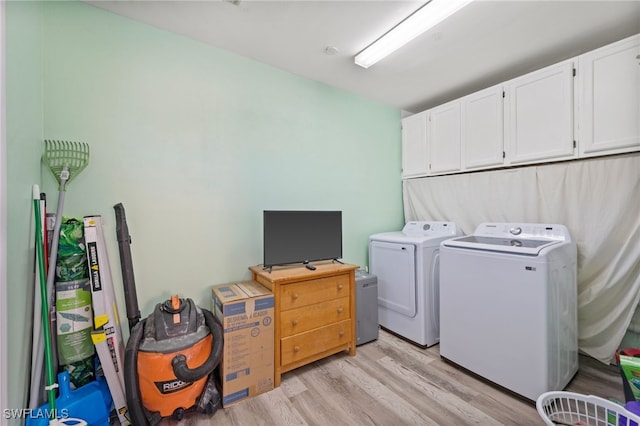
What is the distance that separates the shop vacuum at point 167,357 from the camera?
1492mm

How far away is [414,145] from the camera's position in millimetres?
3244

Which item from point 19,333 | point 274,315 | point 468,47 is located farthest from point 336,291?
point 468,47

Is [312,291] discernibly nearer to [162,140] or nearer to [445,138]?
[162,140]

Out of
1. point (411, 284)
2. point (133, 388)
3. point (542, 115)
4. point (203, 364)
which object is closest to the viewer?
point (133, 388)

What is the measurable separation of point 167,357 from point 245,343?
0.49 metres

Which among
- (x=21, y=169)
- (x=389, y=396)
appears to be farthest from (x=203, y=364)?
(x=21, y=169)

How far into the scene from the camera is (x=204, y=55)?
2.13m

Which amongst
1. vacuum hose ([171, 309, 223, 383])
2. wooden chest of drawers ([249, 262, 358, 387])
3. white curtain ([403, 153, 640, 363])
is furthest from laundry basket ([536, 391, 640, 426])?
vacuum hose ([171, 309, 223, 383])

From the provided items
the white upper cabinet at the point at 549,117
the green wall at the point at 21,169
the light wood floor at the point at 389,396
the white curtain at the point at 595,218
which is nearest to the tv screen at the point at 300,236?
the light wood floor at the point at 389,396

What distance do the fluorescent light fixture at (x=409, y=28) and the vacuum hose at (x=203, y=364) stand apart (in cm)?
237

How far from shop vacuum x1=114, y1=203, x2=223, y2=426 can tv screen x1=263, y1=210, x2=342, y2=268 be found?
2.20ft

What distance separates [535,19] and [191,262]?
121 inches

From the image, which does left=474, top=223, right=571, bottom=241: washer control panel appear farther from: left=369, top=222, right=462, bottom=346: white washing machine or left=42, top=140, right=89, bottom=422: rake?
left=42, top=140, right=89, bottom=422: rake

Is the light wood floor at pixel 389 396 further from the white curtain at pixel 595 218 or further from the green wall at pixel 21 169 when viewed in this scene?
the green wall at pixel 21 169
